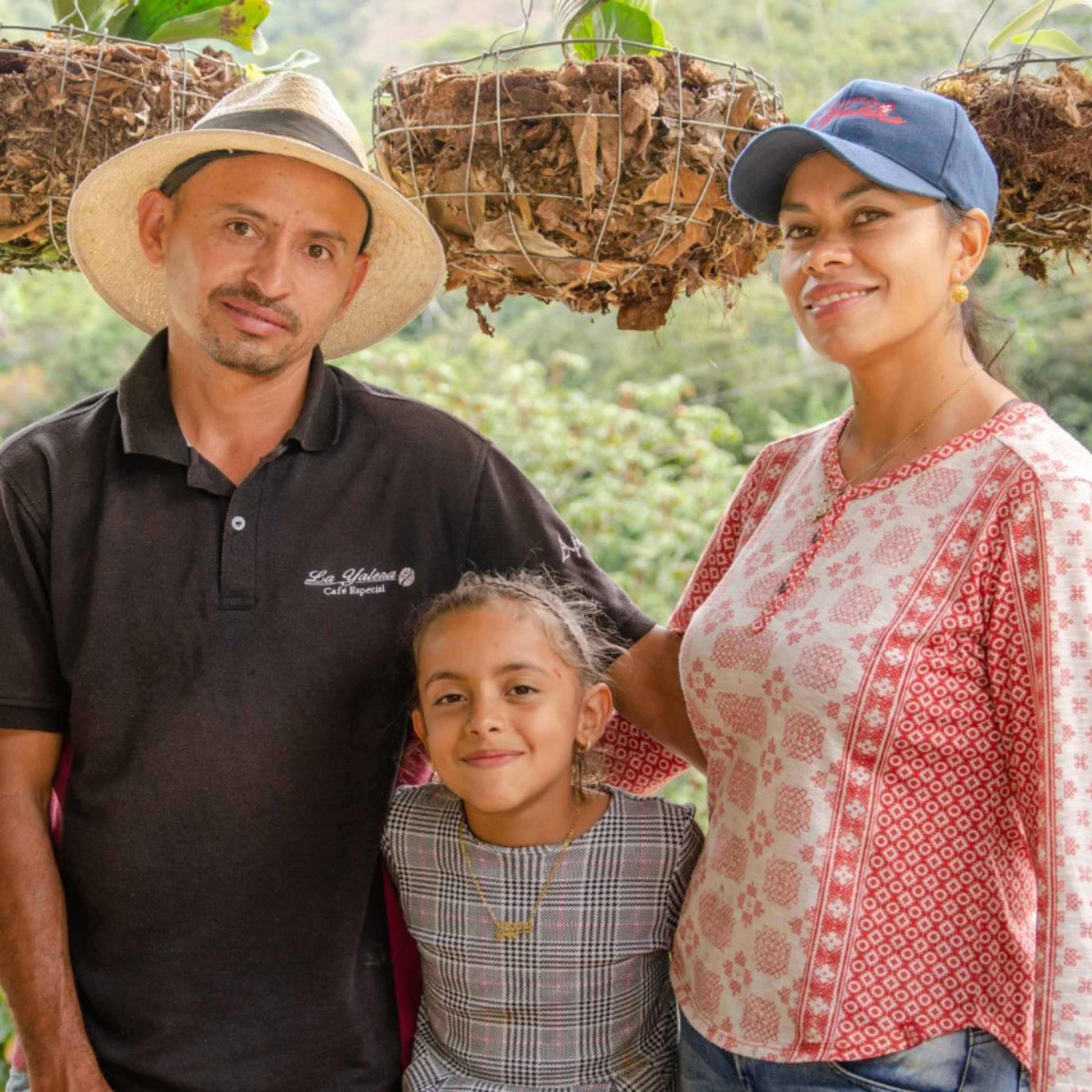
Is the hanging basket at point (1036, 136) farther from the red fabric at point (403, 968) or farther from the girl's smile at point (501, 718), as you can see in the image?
the red fabric at point (403, 968)

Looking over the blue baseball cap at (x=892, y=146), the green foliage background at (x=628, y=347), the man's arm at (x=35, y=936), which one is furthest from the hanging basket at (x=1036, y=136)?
the green foliage background at (x=628, y=347)

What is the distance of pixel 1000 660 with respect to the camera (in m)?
1.40

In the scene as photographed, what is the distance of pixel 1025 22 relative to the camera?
1.84m

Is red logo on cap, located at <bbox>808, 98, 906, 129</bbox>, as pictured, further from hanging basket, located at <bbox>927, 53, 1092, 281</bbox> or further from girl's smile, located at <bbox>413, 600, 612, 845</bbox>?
girl's smile, located at <bbox>413, 600, 612, 845</bbox>

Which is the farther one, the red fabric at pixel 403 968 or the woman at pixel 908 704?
the red fabric at pixel 403 968

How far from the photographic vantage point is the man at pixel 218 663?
5.72ft

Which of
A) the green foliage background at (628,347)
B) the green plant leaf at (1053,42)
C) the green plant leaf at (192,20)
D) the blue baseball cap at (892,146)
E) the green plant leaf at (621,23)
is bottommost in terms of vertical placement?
the green foliage background at (628,347)

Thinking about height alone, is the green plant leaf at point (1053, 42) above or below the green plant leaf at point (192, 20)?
above

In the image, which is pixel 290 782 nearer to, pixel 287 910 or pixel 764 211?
pixel 287 910

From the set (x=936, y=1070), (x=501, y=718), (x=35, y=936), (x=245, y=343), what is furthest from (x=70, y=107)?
(x=936, y=1070)

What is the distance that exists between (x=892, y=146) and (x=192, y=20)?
1096 millimetres

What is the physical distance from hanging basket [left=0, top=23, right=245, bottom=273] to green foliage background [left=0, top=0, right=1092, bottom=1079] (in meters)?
4.36

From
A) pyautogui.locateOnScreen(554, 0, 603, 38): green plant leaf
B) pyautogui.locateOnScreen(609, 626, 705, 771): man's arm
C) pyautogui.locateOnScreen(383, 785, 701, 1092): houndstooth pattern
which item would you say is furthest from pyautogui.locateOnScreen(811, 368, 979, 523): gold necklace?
pyautogui.locateOnScreen(554, 0, 603, 38): green plant leaf

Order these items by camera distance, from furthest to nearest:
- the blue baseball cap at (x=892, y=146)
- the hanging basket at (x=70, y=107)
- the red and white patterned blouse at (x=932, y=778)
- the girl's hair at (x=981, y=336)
Result: the hanging basket at (x=70, y=107) → the girl's hair at (x=981, y=336) → the blue baseball cap at (x=892, y=146) → the red and white patterned blouse at (x=932, y=778)
